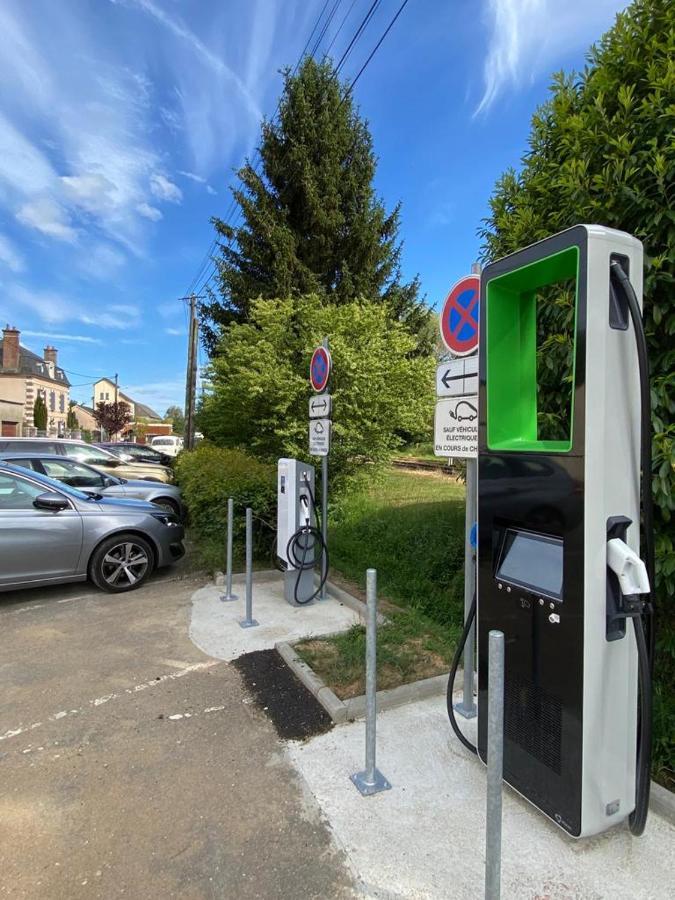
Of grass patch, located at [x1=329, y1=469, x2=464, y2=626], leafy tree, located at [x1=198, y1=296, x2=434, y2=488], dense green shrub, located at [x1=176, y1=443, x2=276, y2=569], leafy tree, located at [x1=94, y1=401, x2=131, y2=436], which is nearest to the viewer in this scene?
grass patch, located at [x1=329, y1=469, x2=464, y2=626]

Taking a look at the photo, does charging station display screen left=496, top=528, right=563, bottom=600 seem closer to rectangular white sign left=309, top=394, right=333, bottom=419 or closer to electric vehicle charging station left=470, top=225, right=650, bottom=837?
electric vehicle charging station left=470, top=225, right=650, bottom=837

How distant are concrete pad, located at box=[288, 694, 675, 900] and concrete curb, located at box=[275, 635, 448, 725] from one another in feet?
0.99

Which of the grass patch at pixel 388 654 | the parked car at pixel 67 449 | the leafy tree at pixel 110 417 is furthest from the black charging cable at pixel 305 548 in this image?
the leafy tree at pixel 110 417

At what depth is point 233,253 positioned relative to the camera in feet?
54.4

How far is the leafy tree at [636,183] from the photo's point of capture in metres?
2.36

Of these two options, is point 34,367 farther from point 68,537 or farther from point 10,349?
point 68,537

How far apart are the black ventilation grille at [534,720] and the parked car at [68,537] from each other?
4679 millimetres

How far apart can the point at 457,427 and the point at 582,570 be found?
129 centimetres

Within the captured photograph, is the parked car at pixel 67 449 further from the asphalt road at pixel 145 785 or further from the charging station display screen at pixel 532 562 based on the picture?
the charging station display screen at pixel 532 562

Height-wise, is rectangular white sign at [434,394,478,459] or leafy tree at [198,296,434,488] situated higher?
leafy tree at [198,296,434,488]

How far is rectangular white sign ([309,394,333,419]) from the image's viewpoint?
192 inches

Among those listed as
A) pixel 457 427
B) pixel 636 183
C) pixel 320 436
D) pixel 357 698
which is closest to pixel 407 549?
pixel 320 436

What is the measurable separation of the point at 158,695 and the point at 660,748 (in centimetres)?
300

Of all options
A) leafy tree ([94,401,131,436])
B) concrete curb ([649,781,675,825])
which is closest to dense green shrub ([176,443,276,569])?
concrete curb ([649,781,675,825])
